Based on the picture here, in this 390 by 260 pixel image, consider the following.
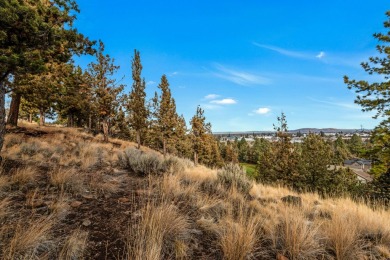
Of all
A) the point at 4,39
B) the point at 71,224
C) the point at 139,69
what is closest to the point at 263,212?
the point at 71,224

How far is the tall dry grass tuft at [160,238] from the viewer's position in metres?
2.47

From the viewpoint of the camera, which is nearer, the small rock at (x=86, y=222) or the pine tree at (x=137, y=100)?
the small rock at (x=86, y=222)

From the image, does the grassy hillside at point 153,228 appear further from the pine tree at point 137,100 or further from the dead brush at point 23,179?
the pine tree at point 137,100

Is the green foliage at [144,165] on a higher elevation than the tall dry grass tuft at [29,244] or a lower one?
higher

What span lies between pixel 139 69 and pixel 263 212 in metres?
24.5

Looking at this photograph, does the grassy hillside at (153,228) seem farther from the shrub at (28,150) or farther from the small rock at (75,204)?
the shrub at (28,150)

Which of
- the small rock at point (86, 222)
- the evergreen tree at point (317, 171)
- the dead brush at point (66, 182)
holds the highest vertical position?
the dead brush at point (66, 182)

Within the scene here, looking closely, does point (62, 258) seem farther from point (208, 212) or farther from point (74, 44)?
point (74, 44)

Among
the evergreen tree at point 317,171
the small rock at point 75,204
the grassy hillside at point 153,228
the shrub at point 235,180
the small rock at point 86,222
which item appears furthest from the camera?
the evergreen tree at point 317,171

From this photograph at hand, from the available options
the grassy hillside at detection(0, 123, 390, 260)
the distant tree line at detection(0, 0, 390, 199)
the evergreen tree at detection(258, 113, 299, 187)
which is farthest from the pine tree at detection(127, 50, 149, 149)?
the grassy hillside at detection(0, 123, 390, 260)

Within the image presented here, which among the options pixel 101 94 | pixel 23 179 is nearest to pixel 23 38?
pixel 23 179

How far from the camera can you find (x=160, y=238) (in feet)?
8.75

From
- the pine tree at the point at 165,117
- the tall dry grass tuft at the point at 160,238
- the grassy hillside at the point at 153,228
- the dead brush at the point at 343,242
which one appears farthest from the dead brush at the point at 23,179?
the pine tree at the point at 165,117

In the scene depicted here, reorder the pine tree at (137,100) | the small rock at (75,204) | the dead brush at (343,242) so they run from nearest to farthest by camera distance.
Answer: the dead brush at (343,242) < the small rock at (75,204) < the pine tree at (137,100)
